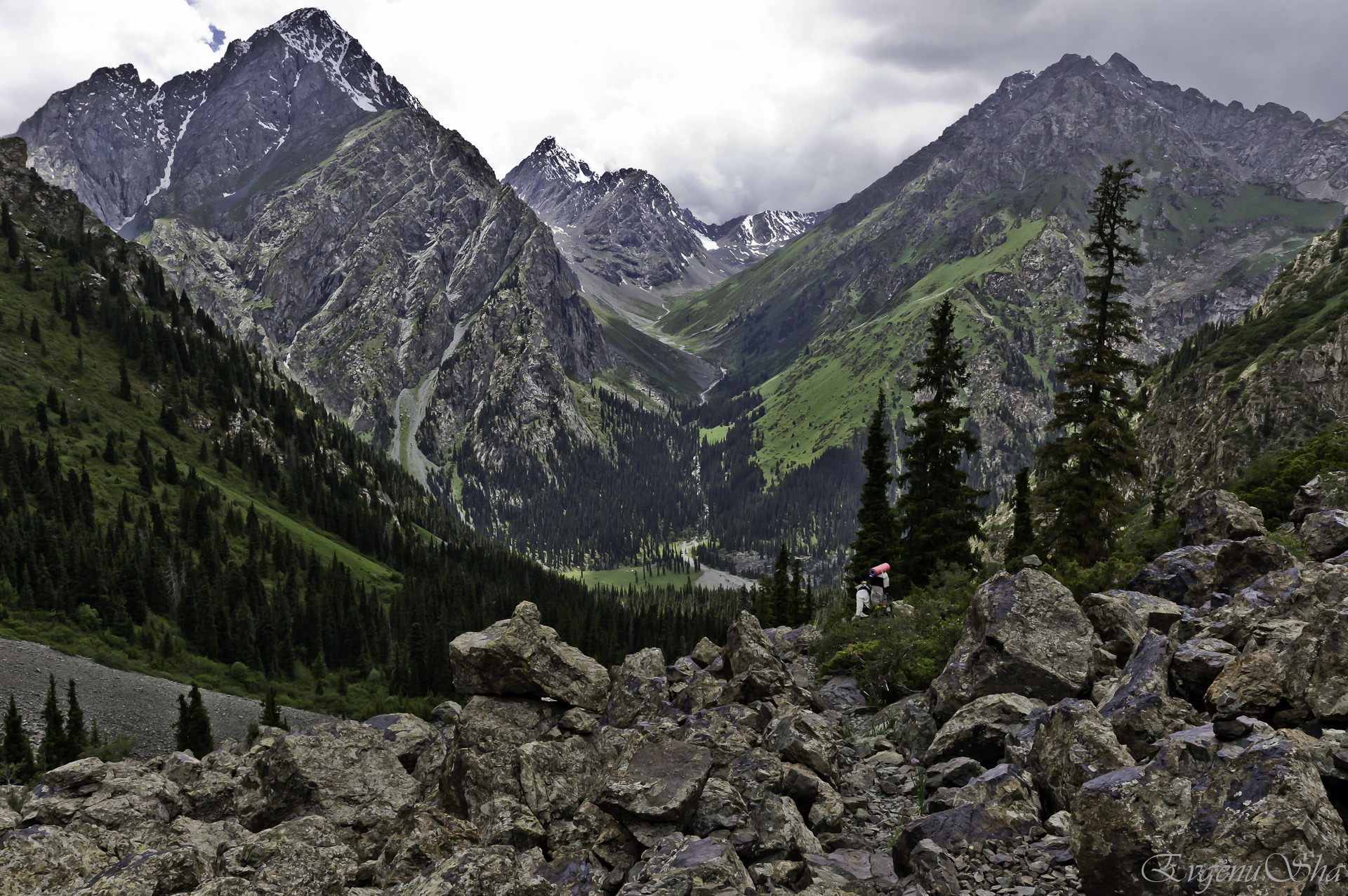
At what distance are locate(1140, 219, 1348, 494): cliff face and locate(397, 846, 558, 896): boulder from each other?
12983cm

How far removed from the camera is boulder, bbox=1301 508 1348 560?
21625 millimetres

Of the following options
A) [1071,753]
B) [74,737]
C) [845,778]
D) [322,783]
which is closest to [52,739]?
[74,737]

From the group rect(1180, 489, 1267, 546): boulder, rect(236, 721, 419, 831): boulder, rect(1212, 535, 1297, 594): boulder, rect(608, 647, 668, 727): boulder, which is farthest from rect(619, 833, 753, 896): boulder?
rect(1180, 489, 1267, 546): boulder

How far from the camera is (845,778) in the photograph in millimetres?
17641

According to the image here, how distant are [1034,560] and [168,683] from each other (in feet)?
300

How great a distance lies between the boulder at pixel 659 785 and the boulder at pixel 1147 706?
8.54m

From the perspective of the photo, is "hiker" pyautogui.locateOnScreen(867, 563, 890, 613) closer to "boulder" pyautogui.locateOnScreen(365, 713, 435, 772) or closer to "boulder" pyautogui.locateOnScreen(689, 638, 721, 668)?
"boulder" pyautogui.locateOnScreen(689, 638, 721, 668)

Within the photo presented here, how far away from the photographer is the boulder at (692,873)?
1125 cm

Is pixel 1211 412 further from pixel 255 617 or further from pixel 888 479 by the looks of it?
pixel 255 617

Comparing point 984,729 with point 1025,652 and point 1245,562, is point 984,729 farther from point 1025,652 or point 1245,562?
point 1245,562

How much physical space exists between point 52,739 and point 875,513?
68.4 meters

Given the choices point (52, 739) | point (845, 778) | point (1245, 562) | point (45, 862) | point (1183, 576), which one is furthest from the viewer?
point (52, 739)

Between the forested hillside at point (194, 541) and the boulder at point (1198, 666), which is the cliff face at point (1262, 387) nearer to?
the forested hillside at point (194, 541)

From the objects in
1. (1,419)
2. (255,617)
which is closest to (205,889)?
(255,617)
